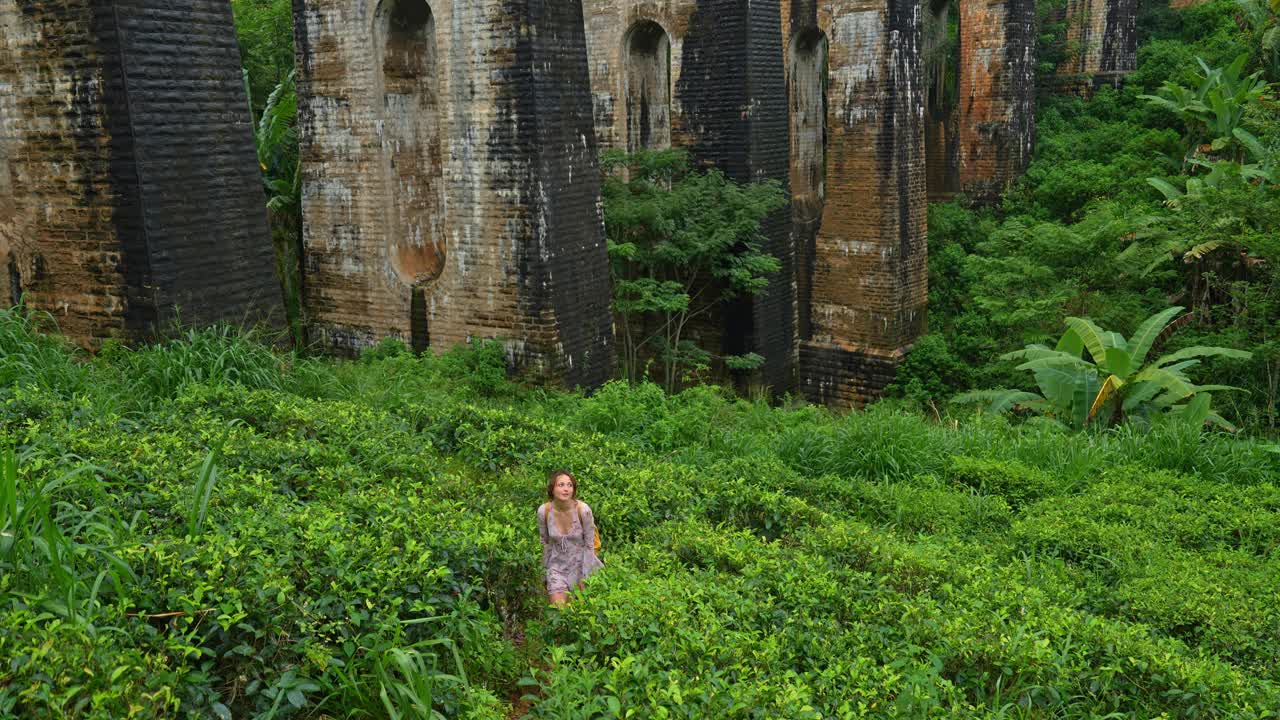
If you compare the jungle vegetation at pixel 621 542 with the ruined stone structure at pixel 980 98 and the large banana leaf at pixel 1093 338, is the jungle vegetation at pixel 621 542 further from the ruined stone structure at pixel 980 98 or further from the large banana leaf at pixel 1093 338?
the ruined stone structure at pixel 980 98

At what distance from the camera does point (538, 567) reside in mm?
4496

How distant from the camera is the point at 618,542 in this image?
5051 mm

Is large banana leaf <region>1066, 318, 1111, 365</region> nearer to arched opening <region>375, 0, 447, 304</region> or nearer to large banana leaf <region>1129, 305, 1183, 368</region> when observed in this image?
large banana leaf <region>1129, 305, 1183, 368</region>

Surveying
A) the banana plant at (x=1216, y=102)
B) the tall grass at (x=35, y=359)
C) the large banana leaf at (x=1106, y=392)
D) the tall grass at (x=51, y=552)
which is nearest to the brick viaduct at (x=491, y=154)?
the tall grass at (x=35, y=359)

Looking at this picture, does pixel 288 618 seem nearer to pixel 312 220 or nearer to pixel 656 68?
pixel 312 220

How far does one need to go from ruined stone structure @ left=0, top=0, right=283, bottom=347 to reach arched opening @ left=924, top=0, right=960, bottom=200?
13.6 meters

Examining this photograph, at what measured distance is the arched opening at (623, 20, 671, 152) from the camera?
42.0ft

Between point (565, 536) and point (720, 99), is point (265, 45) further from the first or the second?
point (565, 536)

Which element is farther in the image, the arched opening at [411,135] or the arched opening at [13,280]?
the arched opening at [411,135]

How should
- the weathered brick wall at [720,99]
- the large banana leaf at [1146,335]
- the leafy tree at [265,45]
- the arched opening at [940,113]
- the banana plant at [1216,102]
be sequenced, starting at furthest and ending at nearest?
the arched opening at [940,113] < the banana plant at [1216,102] < the leafy tree at [265,45] < the weathered brick wall at [720,99] < the large banana leaf at [1146,335]

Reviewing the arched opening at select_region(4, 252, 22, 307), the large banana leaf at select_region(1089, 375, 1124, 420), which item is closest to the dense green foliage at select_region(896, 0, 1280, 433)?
the large banana leaf at select_region(1089, 375, 1124, 420)

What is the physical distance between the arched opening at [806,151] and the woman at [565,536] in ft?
32.9

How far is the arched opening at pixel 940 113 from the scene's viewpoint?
58.5 ft

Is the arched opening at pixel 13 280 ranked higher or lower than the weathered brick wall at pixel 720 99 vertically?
lower
